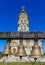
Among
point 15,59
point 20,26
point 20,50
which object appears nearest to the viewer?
point 20,50

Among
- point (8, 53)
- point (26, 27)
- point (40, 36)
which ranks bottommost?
point (8, 53)

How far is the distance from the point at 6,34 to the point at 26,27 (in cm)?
6646

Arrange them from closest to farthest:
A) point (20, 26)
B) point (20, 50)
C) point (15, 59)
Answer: point (20, 50) → point (15, 59) → point (20, 26)

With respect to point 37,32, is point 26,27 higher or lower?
higher

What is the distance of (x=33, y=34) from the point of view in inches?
734

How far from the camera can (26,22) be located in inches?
3366

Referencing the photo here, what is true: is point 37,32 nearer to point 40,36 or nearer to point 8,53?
point 40,36

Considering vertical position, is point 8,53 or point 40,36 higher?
point 40,36

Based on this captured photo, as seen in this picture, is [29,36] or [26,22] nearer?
[29,36]

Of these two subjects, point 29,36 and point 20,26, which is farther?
point 20,26

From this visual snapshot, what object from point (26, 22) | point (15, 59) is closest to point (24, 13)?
point (26, 22)

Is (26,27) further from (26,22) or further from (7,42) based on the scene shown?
(7,42)

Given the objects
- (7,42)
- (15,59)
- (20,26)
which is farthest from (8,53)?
(20,26)

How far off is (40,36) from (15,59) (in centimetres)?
2183
